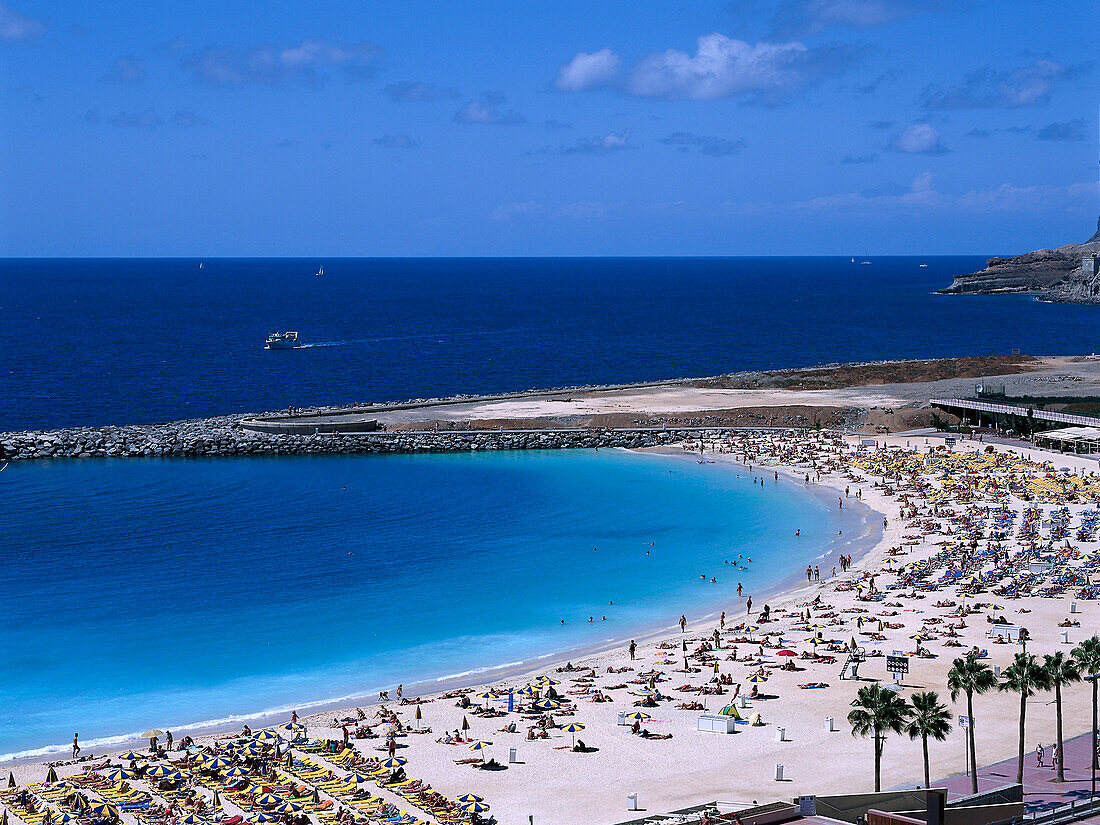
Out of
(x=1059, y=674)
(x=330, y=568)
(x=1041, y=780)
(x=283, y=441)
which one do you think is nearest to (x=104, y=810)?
(x=1041, y=780)

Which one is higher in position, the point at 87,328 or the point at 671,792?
the point at 87,328

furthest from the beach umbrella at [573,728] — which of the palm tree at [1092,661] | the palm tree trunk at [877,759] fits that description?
the palm tree at [1092,661]

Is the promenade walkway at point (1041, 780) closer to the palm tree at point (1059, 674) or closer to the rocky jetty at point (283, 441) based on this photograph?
the palm tree at point (1059, 674)

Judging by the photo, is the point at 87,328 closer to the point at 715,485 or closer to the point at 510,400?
the point at 510,400

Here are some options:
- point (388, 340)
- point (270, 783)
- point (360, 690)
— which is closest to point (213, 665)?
point (360, 690)

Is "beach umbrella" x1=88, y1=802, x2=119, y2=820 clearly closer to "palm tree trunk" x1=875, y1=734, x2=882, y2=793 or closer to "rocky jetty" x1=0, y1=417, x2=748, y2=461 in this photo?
"palm tree trunk" x1=875, y1=734, x2=882, y2=793

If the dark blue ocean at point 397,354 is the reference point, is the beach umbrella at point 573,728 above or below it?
below

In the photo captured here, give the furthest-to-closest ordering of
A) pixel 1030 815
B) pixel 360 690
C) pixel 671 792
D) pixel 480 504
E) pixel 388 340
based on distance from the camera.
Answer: pixel 388 340 → pixel 480 504 → pixel 360 690 → pixel 671 792 → pixel 1030 815
